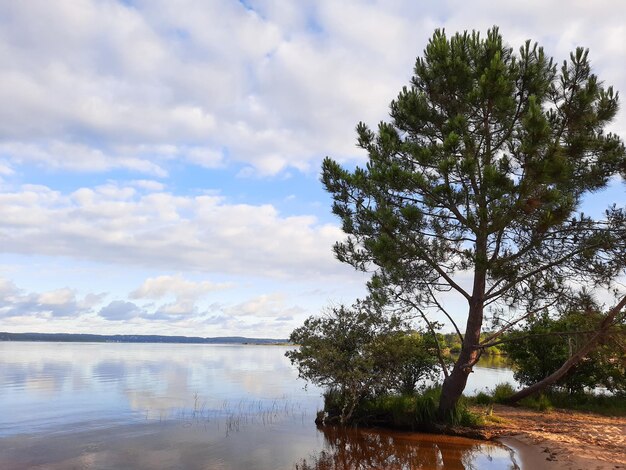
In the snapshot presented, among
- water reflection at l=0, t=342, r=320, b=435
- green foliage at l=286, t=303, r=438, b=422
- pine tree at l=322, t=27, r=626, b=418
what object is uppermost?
pine tree at l=322, t=27, r=626, b=418

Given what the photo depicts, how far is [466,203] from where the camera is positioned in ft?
44.9

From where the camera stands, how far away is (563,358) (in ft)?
61.8

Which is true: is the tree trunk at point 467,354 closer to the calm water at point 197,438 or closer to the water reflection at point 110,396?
the calm water at point 197,438

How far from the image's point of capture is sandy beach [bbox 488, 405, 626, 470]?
35.7 feet

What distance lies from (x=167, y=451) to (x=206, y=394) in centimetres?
1419

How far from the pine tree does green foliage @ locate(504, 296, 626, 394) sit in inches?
94.3

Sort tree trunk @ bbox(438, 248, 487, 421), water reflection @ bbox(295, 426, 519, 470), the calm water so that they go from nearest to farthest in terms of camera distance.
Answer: water reflection @ bbox(295, 426, 519, 470)
the calm water
tree trunk @ bbox(438, 248, 487, 421)

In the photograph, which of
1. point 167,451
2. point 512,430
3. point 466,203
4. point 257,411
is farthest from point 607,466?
point 257,411

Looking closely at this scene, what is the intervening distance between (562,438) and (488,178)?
7.38 metres

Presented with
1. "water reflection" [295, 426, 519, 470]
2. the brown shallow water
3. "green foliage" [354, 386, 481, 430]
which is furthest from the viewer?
"green foliage" [354, 386, 481, 430]

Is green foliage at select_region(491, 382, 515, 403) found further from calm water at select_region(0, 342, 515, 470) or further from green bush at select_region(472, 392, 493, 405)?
calm water at select_region(0, 342, 515, 470)

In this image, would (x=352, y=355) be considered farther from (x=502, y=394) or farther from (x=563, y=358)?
(x=563, y=358)

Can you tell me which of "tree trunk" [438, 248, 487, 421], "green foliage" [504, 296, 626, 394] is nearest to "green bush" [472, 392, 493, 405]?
"green foliage" [504, 296, 626, 394]

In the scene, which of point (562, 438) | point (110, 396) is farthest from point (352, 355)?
point (110, 396)
